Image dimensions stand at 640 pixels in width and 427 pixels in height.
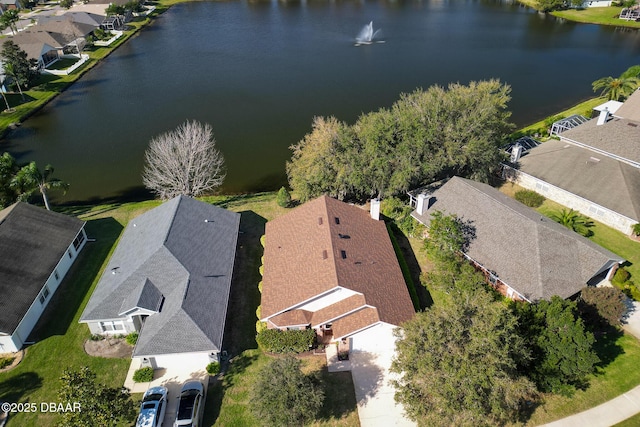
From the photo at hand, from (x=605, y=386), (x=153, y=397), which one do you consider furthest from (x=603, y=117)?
(x=153, y=397)

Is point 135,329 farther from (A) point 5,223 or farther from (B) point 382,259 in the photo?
(B) point 382,259

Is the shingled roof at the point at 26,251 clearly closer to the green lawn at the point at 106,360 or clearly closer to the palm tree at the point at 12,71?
the green lawn at the point at 106,360

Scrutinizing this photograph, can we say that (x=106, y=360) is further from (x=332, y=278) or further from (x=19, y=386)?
(x=332, y=278)

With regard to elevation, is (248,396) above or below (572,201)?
below

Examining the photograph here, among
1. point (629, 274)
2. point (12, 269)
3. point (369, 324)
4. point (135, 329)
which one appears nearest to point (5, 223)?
point (12, 269)

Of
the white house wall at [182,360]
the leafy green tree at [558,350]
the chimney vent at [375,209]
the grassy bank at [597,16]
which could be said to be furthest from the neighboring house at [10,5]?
the leafy green tree at [558,350]

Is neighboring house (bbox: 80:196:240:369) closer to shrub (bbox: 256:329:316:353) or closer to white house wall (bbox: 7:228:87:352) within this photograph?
shrub (bbox: 256:329:316:353)

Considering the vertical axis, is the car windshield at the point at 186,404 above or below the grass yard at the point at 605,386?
above
